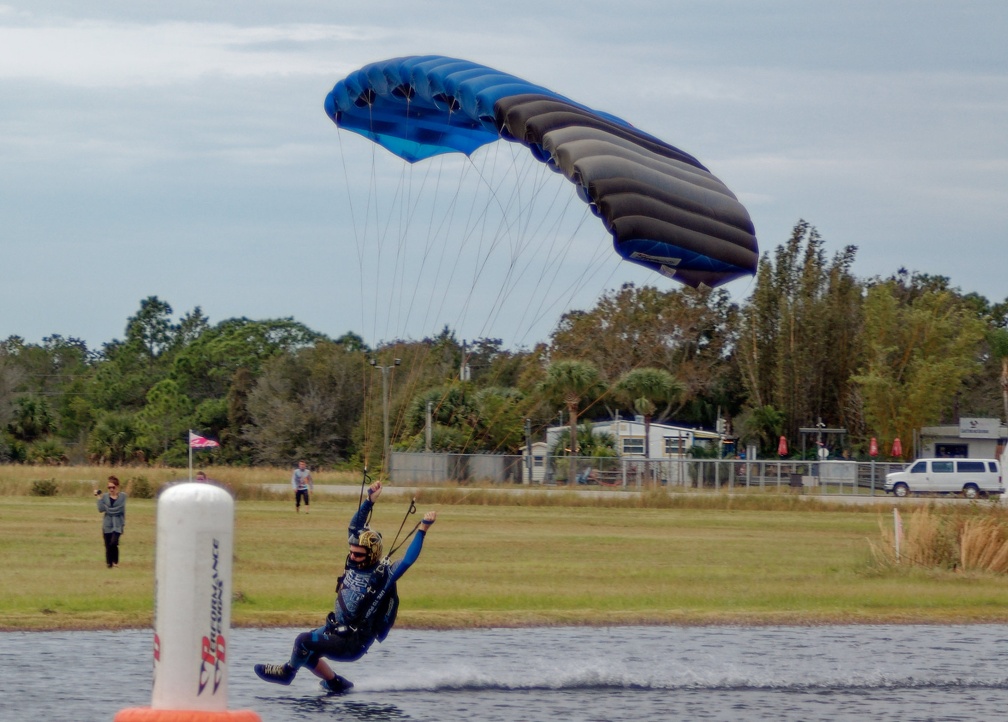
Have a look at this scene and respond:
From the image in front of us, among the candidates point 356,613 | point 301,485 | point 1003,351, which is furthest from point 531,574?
point 1003,351

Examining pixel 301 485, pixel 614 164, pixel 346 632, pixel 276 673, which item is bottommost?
pixel 276 673

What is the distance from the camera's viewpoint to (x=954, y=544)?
2497cm

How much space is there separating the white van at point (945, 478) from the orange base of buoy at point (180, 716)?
194 ft

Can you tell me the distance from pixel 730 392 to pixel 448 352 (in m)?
20.9

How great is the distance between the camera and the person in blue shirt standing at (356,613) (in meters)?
12.7

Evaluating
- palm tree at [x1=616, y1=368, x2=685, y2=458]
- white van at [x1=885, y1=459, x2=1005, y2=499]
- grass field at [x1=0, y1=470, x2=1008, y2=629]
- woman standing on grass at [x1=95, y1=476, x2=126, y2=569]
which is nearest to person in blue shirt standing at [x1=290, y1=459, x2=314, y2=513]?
grass field at [x1=0, y1=470, x2=1008, y2=629]

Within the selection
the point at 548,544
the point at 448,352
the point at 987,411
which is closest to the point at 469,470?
the point at 548,544

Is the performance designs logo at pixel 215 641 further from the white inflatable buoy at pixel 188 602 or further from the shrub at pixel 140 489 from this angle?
the shrub at pixel 140 489

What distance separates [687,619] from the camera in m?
19.8

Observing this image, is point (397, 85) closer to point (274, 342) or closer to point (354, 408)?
point (354, 408)

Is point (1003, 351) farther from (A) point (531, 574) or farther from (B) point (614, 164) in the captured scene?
(B) point (614, 164)

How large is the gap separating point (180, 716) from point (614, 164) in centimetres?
1073

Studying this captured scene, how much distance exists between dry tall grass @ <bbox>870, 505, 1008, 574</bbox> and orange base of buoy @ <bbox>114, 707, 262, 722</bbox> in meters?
20.9

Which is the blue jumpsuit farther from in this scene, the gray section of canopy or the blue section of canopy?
the blue section of canopy
